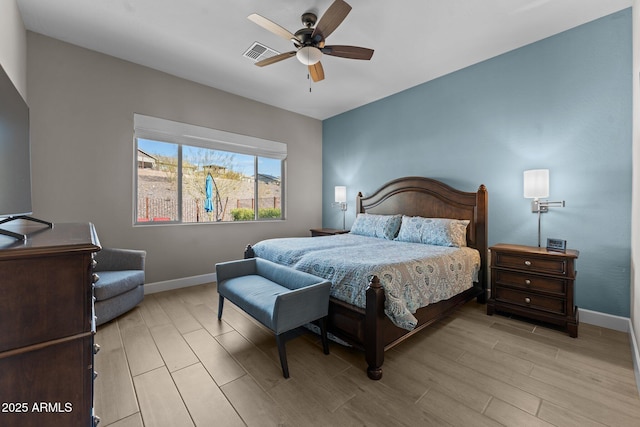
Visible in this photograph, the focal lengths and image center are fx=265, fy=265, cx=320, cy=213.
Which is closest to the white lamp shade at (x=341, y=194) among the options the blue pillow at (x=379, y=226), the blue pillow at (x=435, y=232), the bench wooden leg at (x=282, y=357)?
the blue pillow at (x=379, y=226)

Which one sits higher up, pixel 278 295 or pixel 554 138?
pixel 554 138

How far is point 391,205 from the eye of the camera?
170 inches

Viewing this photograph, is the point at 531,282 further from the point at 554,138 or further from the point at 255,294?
the point at 255,294

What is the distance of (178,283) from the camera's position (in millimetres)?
3795

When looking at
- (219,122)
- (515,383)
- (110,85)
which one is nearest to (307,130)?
(219,122)

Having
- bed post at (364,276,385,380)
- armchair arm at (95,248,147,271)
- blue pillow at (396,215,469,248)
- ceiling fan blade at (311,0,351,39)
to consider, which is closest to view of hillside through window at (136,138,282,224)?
armchair arm at (95,248,147,271)

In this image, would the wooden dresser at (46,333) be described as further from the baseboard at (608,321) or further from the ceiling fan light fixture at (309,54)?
the baseboard at (608,321)

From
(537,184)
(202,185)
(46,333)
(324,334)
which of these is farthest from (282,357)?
(202,185)

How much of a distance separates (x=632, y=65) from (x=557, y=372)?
9.05ft

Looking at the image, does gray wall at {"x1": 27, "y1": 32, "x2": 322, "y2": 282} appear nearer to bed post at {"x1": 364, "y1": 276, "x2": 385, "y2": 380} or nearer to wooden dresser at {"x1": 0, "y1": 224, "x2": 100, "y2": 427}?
wooden dresser at {"x1": 0, "y1": 224, "x2": 100, "y2": 427}

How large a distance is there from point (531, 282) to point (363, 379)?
2026mm

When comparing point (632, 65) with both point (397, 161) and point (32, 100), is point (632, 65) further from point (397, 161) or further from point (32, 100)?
point (32, 100)

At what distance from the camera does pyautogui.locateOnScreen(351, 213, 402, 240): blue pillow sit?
3.88 meters

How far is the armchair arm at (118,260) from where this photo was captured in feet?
9.84
